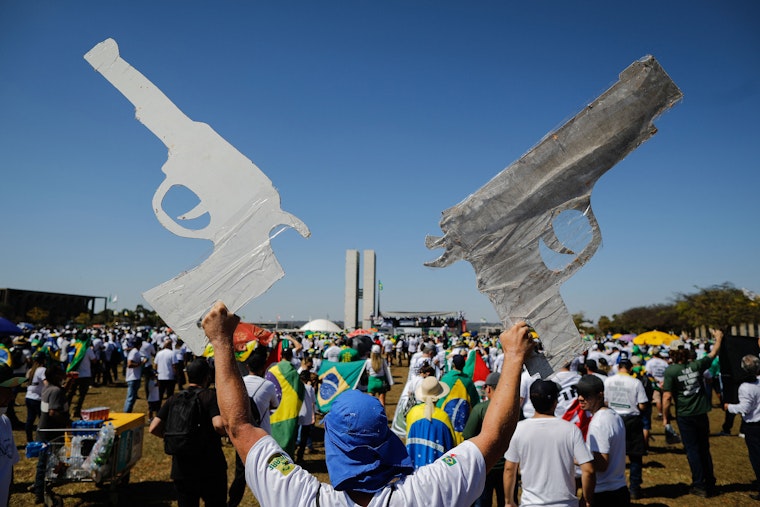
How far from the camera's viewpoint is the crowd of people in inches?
64.6

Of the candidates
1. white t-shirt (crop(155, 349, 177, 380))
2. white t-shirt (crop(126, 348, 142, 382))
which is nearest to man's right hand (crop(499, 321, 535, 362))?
white t-shirt (crop(155, 349, 177, 380))

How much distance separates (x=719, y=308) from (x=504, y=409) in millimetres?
41012

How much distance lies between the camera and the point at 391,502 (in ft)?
5.14

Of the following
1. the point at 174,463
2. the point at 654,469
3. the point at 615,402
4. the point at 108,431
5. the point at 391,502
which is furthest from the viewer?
the point at 654,469

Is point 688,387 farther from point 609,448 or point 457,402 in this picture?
point 457,402

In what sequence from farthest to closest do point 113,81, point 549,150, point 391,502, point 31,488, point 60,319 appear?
point 60,319 < point 31,488 < point 113,81 < point 549,150 < point 391,502

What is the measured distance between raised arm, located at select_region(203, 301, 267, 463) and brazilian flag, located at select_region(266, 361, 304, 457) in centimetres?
485

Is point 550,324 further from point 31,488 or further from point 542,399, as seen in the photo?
point 31,488

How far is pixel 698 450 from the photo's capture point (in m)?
7.09

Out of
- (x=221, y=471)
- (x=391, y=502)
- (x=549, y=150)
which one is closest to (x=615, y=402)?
(x=221, y=471)

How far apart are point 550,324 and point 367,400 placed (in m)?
1.03

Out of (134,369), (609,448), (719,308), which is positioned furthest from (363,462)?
(719,308)

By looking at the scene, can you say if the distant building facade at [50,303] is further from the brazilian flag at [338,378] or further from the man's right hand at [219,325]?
the man's right hand at [219,325]

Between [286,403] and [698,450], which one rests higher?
[286,403]
